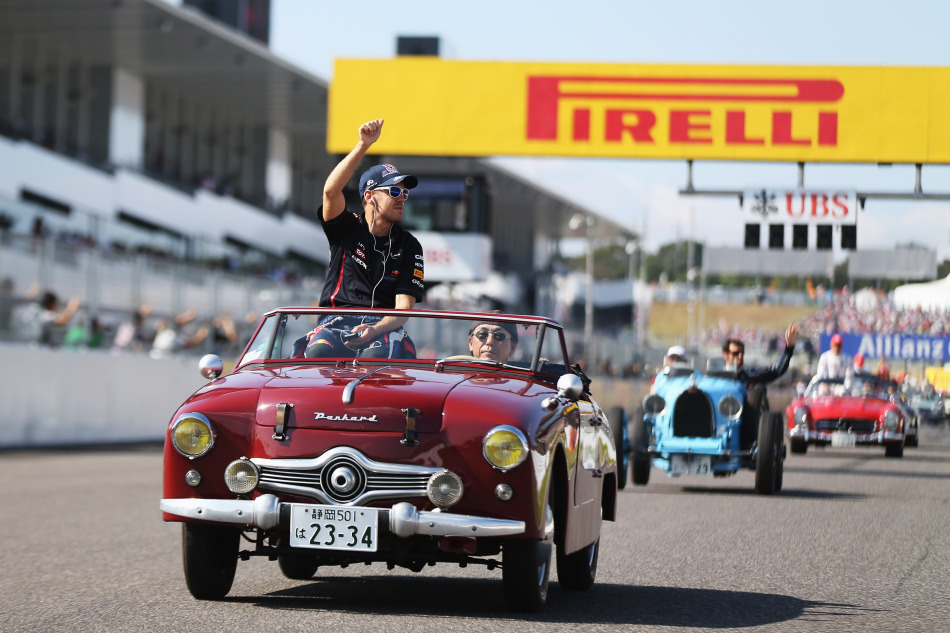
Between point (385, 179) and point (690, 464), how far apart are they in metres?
7.74

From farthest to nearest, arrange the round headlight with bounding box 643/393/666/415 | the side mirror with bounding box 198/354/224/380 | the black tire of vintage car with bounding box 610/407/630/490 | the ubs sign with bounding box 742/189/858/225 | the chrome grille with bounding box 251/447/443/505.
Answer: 1. the ubs sign with bounding box 742/189/858/225
2. the round headlight with bounding box 643/393/666/415
3. the black tire of vintage car with bounding box 610/407/630/490
4. the side mirror with bounding box 198/354/224/380
5. the chrome grille with bounding box 251/447/443/505

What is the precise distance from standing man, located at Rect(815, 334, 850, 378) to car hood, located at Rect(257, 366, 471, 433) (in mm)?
17196

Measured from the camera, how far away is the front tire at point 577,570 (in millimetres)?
7215

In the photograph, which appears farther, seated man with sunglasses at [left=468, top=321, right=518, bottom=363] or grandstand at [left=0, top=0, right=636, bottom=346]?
grandstand at [left=0, top=0, right=636, bottom=346]

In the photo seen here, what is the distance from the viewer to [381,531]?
5.85m

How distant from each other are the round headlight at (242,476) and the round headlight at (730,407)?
30.2 feet

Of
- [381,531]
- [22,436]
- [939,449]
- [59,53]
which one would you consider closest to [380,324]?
[381,531]

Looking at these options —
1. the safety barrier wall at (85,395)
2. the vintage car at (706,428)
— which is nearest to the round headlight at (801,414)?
the vintage car at (706,428)

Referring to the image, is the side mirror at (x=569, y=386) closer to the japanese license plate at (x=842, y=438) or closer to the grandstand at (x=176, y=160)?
the japanese license plate at (x=842, y=438)

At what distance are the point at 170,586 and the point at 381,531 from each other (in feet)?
5.74

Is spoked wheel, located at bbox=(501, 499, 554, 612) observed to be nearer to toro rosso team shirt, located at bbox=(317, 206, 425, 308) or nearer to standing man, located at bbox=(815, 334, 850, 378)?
toro rosso team shirt, located at bbox=(317, 206, 425, 308)

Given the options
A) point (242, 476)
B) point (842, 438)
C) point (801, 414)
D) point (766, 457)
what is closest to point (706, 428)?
point (766, 457)

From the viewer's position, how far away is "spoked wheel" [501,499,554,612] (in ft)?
20.0

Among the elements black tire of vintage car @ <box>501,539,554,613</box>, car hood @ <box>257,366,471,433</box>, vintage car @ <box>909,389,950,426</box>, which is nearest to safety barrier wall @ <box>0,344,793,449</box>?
car hood @ <box>257,366,471,433</box>
